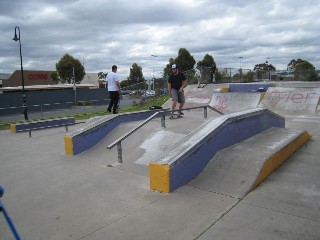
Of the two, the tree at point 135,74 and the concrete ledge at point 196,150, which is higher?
the tree at point 135,74

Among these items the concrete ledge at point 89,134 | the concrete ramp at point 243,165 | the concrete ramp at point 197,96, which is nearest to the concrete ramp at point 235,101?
the concrete ramp at point 197,96

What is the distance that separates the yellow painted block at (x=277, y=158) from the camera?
4473 millimetres

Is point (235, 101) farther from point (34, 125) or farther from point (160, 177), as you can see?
point (160, 177)

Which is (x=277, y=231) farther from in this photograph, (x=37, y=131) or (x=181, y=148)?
(x=37, y=131)

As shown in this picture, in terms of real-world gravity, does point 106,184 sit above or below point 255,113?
below

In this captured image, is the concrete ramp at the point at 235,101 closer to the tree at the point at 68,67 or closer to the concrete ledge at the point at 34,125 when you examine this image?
the concrete ledge at the point at 34,125

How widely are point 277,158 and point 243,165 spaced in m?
0.78

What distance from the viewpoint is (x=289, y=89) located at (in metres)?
13.1

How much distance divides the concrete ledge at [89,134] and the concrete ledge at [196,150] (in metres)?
3.01

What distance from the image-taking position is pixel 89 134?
24.0ft

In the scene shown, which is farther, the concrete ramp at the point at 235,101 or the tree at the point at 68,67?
the tree at the point at 68,67

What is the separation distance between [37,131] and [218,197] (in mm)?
9361

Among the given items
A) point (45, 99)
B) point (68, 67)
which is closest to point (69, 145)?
point (45, 99)

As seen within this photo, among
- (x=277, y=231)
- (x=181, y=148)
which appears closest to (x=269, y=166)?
(x=181, y=148)
